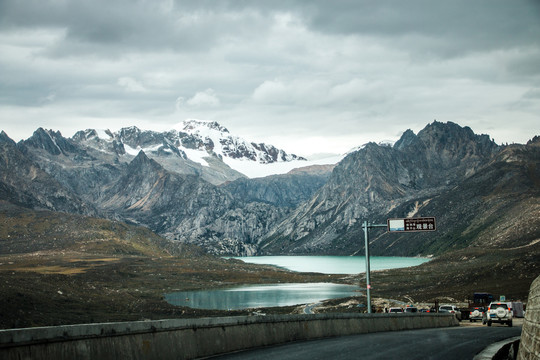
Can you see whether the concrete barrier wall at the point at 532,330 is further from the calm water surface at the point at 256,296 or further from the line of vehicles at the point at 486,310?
the calm water surface at the point at 256,296

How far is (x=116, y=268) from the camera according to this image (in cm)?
19900

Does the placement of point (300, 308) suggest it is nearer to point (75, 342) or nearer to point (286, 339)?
point (286, 339)

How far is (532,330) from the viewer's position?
1432 cm

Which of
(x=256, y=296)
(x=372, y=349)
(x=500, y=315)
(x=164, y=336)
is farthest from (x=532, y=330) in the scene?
(x=256, y=296)

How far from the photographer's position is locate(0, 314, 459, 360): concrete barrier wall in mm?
14469

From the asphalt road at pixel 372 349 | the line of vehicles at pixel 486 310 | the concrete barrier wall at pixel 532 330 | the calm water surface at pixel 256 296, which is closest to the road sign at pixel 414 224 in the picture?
the line of vehicles at pixel 486 310

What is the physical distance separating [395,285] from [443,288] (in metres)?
23.7

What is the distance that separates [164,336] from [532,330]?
10.7m

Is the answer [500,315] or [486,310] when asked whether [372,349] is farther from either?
[486,310]

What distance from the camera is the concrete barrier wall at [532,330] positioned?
13445 mm

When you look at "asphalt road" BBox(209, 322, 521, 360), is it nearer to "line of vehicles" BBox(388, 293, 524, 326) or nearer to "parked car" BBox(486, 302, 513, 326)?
"parked car" BBox(486, 302, 513, 326)

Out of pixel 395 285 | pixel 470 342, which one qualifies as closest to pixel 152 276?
pixel 395 285

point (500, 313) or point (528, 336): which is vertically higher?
point (528, 336)

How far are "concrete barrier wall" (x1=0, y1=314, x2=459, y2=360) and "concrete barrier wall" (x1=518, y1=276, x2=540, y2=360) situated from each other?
10.3 meters
